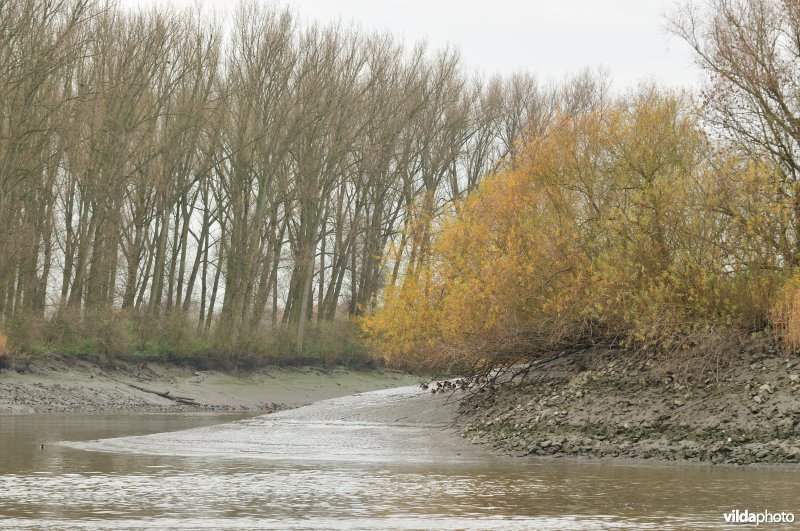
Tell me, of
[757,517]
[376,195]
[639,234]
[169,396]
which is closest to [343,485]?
[757,517]

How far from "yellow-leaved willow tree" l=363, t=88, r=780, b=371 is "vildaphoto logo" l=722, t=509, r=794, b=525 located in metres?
10.1

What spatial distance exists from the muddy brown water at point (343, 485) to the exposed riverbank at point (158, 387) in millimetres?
12069

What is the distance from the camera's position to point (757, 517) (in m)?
12.4

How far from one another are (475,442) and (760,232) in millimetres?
7220

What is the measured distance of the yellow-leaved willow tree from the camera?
2319 centimetres

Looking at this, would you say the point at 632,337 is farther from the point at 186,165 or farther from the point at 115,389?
the point at 186,165

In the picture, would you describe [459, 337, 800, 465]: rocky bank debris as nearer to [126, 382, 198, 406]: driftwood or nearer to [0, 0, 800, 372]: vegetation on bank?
[0, 0, 800, 372]: vegetation on bank

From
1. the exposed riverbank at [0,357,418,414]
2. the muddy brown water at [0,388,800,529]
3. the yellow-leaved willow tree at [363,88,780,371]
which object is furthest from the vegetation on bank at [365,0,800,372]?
the exposed riverbank at [0,357,418,414]

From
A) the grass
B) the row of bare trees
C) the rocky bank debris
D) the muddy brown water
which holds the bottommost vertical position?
the muddy brown water

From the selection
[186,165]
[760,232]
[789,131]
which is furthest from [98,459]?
[186,165]

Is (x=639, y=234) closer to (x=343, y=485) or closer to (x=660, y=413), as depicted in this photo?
(x=660, y=413)

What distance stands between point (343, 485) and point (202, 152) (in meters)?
37.4

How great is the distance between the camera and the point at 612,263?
2470cm

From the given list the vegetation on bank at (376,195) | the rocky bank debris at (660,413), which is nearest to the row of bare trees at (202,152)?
the vegetation on bank at (376,195)
